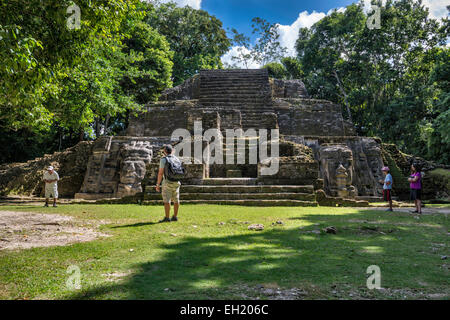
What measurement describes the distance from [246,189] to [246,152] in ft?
8.07

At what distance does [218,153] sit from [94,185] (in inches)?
198

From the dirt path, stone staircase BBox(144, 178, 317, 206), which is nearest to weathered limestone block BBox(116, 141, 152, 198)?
stone staircase BBox(144, 178, 317, 206)

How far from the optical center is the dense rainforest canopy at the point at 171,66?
17.2 ft

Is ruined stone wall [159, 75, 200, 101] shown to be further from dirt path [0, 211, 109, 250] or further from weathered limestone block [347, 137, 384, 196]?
dirt path [0, 211, 109, 250]

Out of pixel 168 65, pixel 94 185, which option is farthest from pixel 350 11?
pixel 94 185

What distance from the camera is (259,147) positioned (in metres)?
10.4

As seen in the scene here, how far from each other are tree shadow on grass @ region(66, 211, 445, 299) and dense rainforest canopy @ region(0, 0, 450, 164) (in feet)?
9.54

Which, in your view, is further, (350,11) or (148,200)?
(350,11)

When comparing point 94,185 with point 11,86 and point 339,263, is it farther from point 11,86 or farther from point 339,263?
point 339,263

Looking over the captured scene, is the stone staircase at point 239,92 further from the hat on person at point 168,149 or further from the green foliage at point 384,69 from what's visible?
the hat on person at point 168,149

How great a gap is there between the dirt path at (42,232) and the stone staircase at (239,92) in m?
9.95

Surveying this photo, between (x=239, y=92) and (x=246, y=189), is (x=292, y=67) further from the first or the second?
(x=246, y=189)

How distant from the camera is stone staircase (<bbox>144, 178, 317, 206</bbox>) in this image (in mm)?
7699

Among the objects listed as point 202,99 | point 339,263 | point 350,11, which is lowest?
point 339,263
